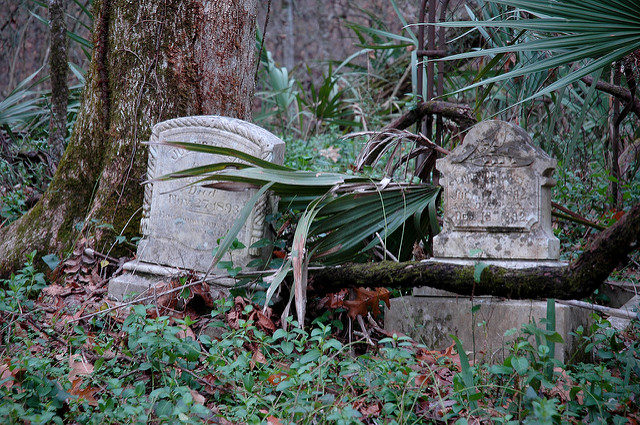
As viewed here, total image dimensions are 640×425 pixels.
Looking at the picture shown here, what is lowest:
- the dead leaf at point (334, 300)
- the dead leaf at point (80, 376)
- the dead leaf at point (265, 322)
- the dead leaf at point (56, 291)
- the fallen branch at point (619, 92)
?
the dead leaf at point (80, 376)

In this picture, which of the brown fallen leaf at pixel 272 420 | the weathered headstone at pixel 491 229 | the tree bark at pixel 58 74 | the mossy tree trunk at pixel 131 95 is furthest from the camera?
the tree bark at pixel 58 74

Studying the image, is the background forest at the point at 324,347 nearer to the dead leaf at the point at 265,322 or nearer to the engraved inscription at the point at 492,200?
the dead leaf at the point at 265,322

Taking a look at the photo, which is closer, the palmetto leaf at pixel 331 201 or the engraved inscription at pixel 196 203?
the palmetto leaf at pixel 331 201

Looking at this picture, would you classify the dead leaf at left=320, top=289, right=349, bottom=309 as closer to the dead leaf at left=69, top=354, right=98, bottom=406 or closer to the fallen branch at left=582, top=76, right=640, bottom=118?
the dead leaf at left=69, top=354, right=98, bottom=406

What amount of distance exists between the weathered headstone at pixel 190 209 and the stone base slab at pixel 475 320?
3.28 ft

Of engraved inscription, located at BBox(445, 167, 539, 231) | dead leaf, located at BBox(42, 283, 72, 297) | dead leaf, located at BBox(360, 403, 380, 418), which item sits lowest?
dead leaf, located at BBox(360, 403, 380, 418)

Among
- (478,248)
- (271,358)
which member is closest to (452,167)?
(478,248)

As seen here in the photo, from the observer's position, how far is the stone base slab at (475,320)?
128 inches

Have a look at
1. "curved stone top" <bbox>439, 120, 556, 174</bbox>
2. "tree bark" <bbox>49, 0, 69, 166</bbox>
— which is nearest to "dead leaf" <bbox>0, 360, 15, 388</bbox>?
"curved stone top" <bbox>439, 120, 556, 174</bbox>

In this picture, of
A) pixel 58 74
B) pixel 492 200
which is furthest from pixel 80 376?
pixel 58 74

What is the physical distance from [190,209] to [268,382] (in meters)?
1.42

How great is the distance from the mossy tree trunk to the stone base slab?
1943 mm

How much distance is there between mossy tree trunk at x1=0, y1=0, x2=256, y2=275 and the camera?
13.7ft

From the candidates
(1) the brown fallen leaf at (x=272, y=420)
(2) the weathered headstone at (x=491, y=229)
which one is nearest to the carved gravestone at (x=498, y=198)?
(2) the weathered headstone at (x=491, y=229)
